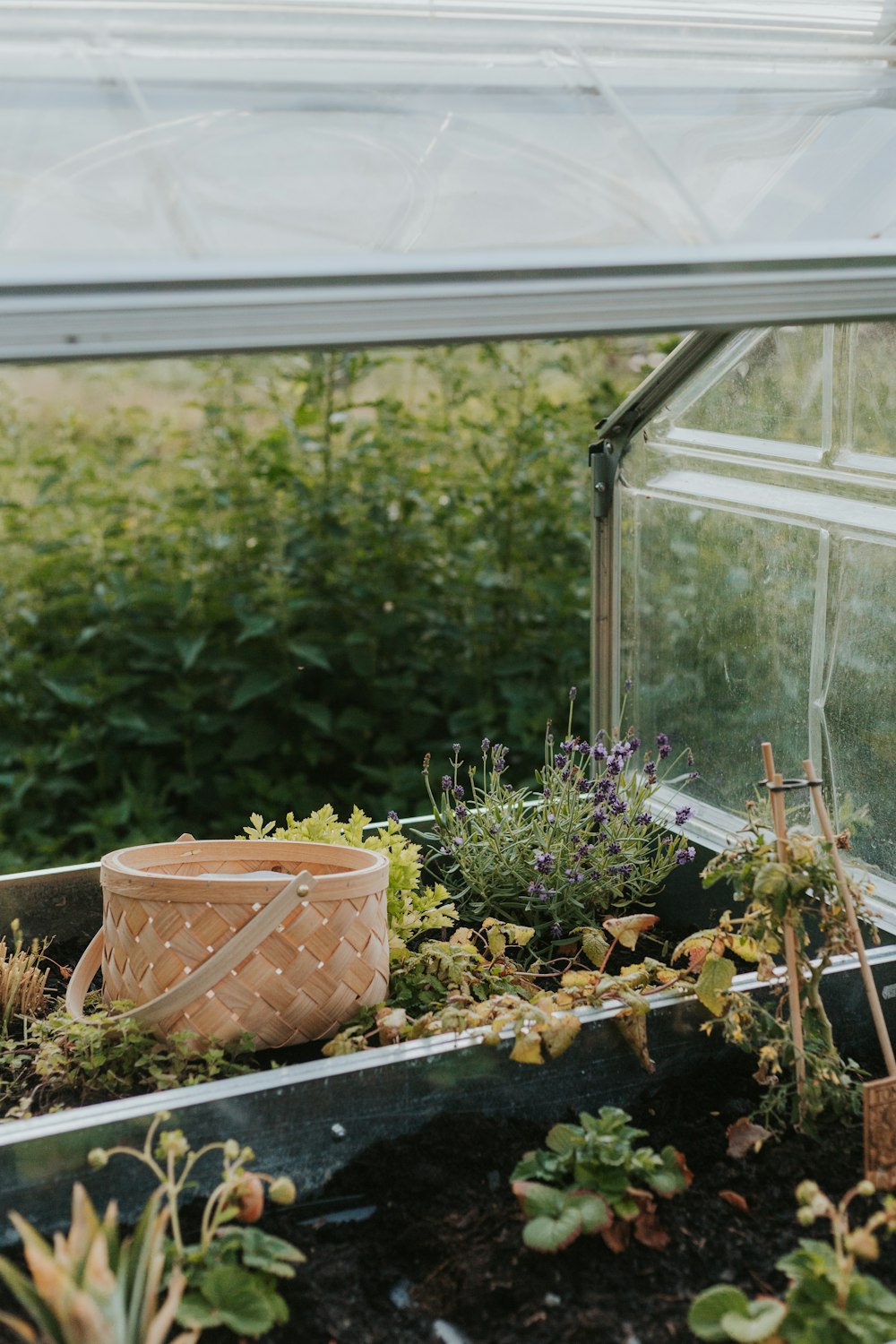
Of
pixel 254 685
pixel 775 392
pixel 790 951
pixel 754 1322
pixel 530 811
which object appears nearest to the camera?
pixel 754 1322

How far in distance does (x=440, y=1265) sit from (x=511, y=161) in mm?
1546

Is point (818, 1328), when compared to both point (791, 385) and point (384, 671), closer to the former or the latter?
point (791, 385)

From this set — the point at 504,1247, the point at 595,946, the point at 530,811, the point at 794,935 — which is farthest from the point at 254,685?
the point at 504,1247

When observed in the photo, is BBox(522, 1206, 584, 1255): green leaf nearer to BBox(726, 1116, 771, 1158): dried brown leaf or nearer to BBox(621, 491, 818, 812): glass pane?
BBox(726, 1116, 771, 1158): dried brown leaf

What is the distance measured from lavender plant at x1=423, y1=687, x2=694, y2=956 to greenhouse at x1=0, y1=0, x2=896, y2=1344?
0.5 inches

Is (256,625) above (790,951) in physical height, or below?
above

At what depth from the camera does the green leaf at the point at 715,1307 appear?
150 cm

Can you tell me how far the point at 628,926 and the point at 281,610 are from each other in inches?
96.7

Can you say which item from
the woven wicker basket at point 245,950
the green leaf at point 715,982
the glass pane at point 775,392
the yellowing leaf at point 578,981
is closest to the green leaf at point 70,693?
the woven wicker basket at point 245,950

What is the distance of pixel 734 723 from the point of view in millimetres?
2840

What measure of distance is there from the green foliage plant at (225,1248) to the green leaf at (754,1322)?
54cm

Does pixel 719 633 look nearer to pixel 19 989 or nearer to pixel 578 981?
Result: pixel 578 981

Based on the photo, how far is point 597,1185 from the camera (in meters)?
1.76

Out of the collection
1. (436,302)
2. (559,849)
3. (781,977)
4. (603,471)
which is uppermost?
(436,302)
